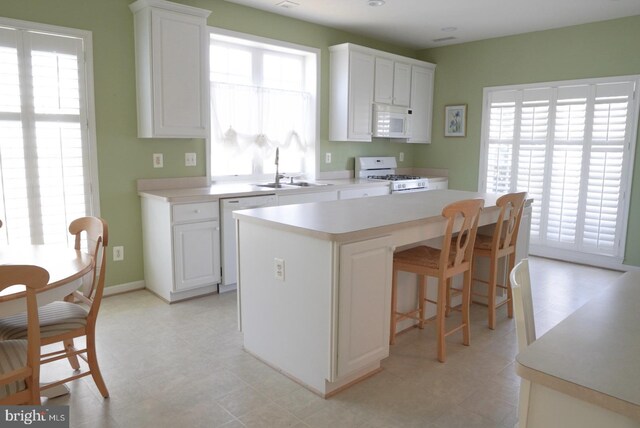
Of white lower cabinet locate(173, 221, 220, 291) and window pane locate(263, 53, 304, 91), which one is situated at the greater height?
window pane locate(263, 53, 304, 91)

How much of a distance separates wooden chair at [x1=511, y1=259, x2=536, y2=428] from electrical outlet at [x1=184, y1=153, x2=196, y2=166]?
11.1ft

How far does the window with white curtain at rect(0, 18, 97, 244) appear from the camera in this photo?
329 centimetres

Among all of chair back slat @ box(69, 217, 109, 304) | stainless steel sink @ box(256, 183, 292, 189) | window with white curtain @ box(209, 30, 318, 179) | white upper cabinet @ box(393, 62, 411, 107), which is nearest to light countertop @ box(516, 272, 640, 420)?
chair back slat @ box(69, 217, 109, 304)

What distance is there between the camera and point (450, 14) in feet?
15.6

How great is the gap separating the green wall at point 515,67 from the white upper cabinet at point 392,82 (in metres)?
0.67

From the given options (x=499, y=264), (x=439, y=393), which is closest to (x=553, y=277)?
(x=499, y=264)

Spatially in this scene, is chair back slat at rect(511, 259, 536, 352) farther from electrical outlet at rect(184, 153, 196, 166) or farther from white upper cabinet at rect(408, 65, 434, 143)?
white upper cabinet at rect(408, 65, 434, 143)

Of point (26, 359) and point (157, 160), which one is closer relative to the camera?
point (26, 359)

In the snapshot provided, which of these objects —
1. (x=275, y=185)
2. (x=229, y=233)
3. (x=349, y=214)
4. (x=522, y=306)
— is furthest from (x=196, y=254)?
(x=522, y=306)

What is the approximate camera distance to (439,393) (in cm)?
245

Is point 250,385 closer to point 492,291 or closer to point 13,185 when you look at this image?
point 492,291

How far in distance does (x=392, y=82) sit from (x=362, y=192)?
1.58 metres

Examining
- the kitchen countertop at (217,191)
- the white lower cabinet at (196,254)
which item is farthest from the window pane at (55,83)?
the white lower cabinet at (196,254)

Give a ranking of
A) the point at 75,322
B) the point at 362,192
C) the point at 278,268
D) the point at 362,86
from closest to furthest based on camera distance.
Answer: the point at 75,322 → the point at 278,268 → the point at 362,192 → the point at 362,86
